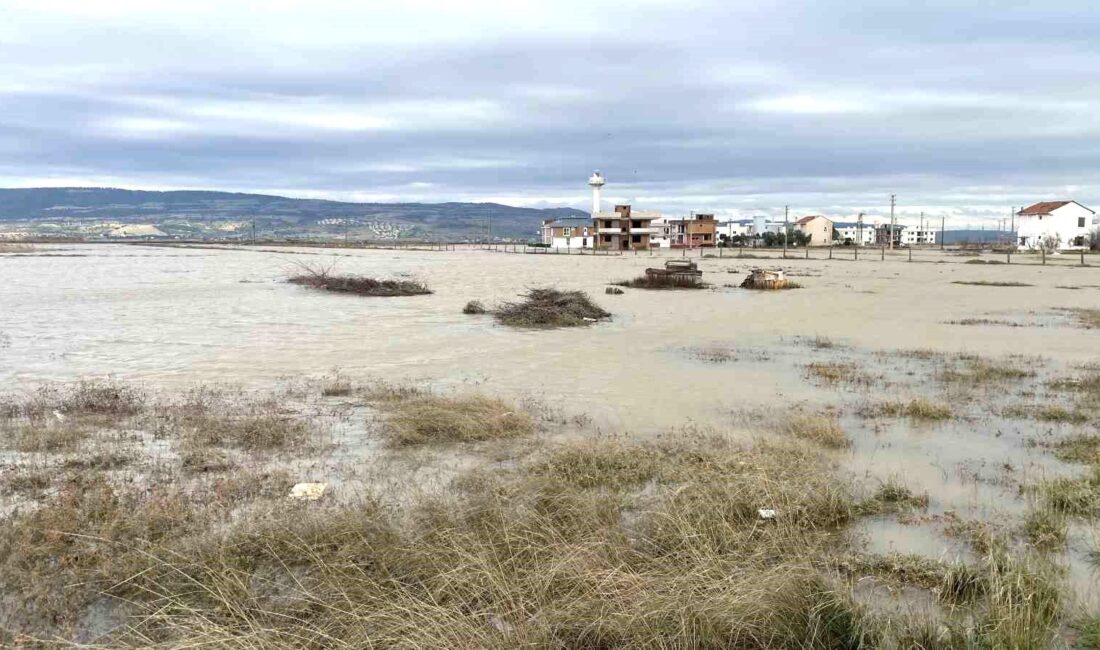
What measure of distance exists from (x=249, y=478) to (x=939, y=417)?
8.43 metres

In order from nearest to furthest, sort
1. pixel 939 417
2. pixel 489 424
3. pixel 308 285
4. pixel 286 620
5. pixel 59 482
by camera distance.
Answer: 1. pixel 286 620
2. pixel 59 482
3. pixel 489 424
4. pixel 939 417
5. pixel 308 285

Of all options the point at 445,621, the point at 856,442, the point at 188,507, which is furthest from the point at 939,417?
the point at 188,507

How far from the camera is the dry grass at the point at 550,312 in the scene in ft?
69.1

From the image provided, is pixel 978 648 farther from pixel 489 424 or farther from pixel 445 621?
pixel 489 424

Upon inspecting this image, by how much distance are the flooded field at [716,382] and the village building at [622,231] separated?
8223 centimetres

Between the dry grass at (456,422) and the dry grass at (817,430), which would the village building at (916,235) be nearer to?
the dry grass at (817,430)

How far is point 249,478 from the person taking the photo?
735 centimetres

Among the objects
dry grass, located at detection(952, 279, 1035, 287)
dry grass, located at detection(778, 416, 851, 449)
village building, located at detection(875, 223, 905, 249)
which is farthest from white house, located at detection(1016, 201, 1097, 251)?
dry grass, located at detection(778, 416, 851, 449)

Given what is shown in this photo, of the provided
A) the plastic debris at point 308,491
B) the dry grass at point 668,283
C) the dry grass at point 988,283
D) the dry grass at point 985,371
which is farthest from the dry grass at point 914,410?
the dry grass at point 988,283

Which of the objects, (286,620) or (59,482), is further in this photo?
(59,482)

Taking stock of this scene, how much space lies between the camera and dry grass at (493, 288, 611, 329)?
829 inches

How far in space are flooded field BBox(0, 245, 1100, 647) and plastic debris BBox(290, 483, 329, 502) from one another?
221 millimetres

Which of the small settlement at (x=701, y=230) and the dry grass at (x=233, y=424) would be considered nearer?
the dry grass at (x=233, y=424)

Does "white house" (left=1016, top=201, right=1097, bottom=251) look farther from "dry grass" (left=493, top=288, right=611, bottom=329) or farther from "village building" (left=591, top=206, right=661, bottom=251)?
"dry grass" (left=493, top=288, right=611, bottom=329)
